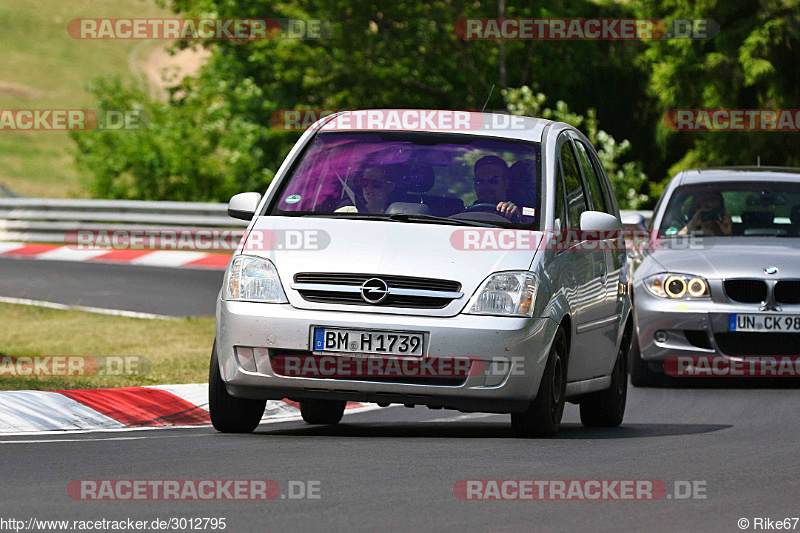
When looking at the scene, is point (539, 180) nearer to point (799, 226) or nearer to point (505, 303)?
point (505, 303)

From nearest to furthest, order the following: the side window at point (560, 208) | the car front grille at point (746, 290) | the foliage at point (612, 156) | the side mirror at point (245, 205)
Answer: the side window at point (560, 208) → the side mirror at point (245, 205) → the car front grille at point (746, 290) → the foliage at point (612, 156)

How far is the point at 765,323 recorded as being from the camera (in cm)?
1268

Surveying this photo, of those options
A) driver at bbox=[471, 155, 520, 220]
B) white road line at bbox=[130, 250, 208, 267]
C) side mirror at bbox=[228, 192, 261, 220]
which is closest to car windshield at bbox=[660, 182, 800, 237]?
driver at bbox=[471, 155, 520, 220]

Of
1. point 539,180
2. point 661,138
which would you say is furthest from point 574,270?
point 661,138

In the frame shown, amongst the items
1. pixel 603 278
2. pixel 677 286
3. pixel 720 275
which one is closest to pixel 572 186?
pixel 603 278

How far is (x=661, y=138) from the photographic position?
3784cm

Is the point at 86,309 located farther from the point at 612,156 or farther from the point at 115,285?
the point at 612,156

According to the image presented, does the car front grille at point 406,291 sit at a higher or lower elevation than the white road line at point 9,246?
higher

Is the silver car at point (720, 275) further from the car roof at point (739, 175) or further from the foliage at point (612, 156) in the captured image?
the foliage at point (612, 156)

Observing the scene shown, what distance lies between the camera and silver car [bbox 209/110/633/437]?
27.8 feet

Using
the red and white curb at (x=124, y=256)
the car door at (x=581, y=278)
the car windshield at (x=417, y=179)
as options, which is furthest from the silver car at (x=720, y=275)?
the red and white curb at (x=124, y=256)

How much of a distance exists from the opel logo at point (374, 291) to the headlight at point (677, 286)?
5.04 m

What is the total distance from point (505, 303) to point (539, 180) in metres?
1.10

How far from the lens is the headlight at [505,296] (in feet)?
27.9
